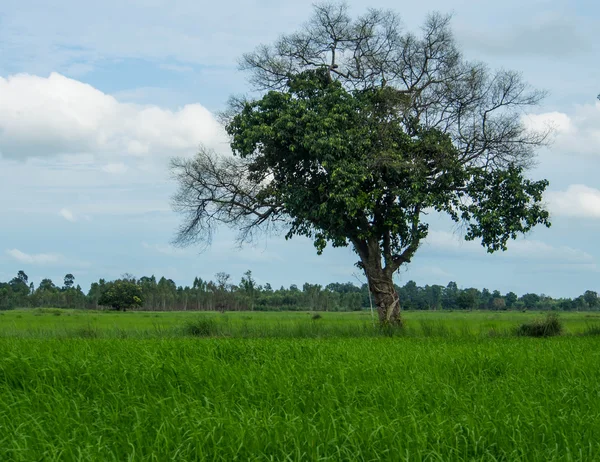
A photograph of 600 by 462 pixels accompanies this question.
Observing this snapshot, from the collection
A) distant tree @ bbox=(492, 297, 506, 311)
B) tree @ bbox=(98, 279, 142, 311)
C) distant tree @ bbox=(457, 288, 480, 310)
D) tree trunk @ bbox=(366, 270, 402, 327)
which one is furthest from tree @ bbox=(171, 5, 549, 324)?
distant tree @ bbox=(492, 297, 506, 311)

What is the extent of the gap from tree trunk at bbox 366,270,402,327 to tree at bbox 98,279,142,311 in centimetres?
6393

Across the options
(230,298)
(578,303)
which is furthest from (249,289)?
(578,303)

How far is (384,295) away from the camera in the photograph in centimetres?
2572

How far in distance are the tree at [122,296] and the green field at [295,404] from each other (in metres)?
74.0

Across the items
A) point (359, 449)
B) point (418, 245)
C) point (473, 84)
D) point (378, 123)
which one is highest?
point (473, 84)

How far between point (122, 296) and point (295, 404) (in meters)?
80.2

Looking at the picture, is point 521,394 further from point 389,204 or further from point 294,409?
point 389,204

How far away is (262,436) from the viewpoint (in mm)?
5832

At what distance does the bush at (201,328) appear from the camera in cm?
2195

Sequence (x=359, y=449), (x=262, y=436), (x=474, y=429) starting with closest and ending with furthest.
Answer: (x=359, y=449) < (x=262, y=436) < (x=474, y=429)

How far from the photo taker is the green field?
573cm

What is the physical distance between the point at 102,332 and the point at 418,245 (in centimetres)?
1240

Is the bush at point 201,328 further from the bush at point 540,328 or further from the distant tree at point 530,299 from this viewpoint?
the distant tree at point 530,299

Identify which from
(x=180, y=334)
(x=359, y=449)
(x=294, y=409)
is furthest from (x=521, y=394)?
(x=180, y=334)
